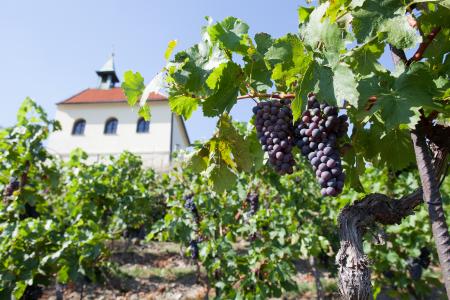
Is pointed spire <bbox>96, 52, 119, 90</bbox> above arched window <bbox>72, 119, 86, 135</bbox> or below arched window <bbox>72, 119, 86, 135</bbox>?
above

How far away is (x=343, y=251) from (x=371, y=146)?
0.76 meters

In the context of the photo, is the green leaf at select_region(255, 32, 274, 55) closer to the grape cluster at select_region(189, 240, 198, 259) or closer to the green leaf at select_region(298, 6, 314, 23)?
the green leaf at select_region(298, 6, 314, 23)

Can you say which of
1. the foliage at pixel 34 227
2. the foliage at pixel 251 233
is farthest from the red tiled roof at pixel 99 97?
the foliage at pixel 34 227

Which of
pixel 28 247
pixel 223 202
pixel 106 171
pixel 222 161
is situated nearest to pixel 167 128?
pixel 106 171

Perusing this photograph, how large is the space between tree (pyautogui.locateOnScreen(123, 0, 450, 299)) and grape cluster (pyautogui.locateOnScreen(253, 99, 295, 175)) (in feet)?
0.30

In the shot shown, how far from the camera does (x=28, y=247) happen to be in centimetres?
509

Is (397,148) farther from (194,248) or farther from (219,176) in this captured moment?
(194,248)

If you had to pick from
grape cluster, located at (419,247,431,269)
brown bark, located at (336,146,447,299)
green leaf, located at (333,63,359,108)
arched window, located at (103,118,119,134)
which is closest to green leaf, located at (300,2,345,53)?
green leaf, located at (333,63,359,108)

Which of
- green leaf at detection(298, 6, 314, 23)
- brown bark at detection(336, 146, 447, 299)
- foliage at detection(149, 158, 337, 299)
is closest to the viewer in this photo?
brown bark at detection(336, 146, 447, 299)

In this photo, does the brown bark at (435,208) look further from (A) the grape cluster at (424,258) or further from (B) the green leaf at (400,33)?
(A) the grape cluster at (424,258)

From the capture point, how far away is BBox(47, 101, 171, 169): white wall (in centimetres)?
3123

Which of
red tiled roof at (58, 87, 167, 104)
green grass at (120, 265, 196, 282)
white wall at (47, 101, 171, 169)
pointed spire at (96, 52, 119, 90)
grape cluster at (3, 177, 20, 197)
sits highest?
pointed spire at (96, 52, 119, 90)

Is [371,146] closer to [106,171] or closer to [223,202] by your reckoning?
[223,202]

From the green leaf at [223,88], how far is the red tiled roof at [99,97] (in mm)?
30977
